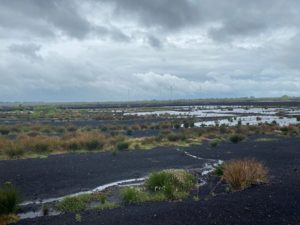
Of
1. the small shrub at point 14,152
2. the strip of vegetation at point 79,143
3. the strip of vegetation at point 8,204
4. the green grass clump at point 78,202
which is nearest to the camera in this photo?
the strip of vegetation at point 8,204

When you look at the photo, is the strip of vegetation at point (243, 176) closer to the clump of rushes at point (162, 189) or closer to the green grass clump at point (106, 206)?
the clump of rushes at point (162, 189)

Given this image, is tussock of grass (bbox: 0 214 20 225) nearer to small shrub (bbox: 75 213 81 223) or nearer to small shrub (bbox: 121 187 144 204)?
small shrub (bbox: 75 213 81 223)

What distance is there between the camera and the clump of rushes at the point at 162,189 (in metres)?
18.2

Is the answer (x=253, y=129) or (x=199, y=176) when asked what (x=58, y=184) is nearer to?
(x=199, y=176)

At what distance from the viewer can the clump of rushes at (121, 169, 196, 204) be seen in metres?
18.2

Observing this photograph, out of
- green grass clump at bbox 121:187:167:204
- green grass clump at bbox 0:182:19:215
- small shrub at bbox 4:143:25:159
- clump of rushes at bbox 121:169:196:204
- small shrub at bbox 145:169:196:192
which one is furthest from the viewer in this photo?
small shrub at bbox 4:143:25:159

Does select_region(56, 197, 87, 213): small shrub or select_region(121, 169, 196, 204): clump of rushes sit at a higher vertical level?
select_region(121, 169, 196, 204): clump of rushes

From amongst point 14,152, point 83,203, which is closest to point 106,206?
point 83,203

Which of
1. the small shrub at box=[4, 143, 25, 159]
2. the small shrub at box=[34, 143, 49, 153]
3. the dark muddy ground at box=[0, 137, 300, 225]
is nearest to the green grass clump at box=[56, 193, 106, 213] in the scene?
the dark muddy ground at box=[0, 137, 300, 225]

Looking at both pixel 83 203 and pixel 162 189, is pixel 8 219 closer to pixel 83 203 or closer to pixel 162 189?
pixel 83 203

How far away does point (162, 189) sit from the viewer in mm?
19188

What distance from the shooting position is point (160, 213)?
47.7 feet

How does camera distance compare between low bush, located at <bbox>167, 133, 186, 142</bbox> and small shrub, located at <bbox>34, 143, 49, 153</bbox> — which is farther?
low bush, located at <bbox>167, 133, 186, 142</bbox>

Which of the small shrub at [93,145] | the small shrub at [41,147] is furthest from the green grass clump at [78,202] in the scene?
the small shrub at [93,145]
